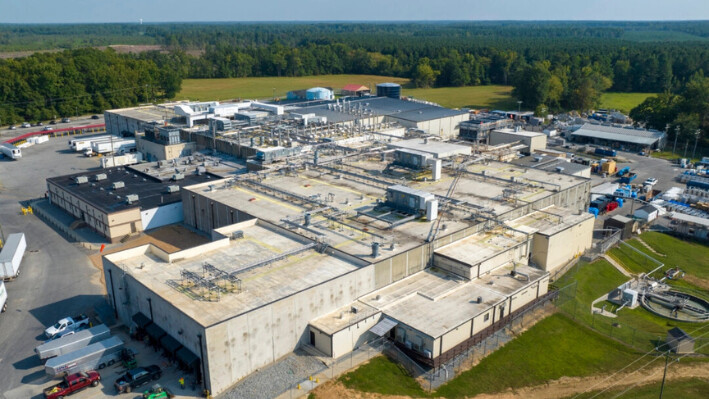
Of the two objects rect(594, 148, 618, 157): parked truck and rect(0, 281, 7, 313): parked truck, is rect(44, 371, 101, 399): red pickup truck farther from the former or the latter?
rect(594, 148, 618, 157): parked truck

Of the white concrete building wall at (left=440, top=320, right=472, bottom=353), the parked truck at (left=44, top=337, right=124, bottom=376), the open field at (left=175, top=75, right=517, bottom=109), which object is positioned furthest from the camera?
the open field at (left=175, top=75, right=517, bottom=109)

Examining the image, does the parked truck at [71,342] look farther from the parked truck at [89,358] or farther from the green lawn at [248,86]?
the green lawn at [248,86]

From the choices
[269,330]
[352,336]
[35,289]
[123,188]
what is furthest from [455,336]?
[123,188]

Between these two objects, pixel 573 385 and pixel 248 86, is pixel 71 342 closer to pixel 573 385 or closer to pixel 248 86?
pixel 573 385

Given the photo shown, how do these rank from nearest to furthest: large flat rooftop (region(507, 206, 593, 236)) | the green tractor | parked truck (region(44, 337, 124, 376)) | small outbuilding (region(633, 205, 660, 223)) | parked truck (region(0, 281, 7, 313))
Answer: the green tractor, parked truck (region(44, 337, 124, 376)), parked truck (region(0, 281, 7, 313)), large flat rooftop (region(507, 206, 593, 236)), small outbuilding (region(633, 205, 660, 223))

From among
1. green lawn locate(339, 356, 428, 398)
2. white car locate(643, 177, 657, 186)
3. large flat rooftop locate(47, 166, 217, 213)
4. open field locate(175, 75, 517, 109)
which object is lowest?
green lawn locate(339, 356, 428, 398)

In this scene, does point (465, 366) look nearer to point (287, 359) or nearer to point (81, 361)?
point (287, 359)

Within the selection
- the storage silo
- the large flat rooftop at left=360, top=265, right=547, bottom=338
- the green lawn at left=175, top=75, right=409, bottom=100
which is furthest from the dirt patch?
the green lawn at left=175, top=75, right=409, bottom=100
